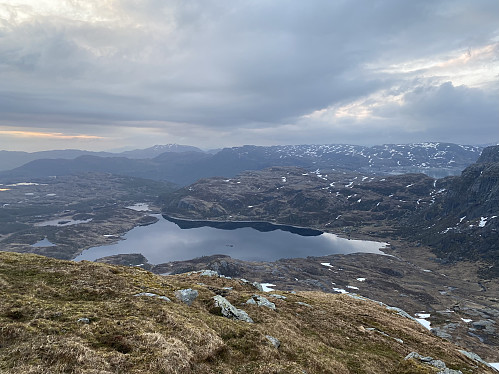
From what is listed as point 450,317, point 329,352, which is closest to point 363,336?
point 329,352

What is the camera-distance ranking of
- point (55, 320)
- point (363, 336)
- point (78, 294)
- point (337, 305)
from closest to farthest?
point (55, 320) < point (78, 294) < point (363, 336) < point (337, 305)

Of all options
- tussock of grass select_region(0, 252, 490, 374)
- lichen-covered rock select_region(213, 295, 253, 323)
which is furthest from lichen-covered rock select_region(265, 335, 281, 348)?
lichen-covered rock select_region(213, 295, 253, 323)

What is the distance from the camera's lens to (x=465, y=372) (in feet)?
89.0

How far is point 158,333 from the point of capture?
1888 centimetres

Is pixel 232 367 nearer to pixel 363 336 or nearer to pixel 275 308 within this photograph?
pixel 275 308

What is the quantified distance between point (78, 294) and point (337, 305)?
115 ft

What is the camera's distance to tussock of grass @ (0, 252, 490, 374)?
51.8 ft

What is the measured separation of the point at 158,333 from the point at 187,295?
11121 millimetres

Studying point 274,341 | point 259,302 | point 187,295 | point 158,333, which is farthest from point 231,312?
point 158,333

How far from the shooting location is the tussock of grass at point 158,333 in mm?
15781

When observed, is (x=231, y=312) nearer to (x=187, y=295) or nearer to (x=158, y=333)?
(x=187, y=295)

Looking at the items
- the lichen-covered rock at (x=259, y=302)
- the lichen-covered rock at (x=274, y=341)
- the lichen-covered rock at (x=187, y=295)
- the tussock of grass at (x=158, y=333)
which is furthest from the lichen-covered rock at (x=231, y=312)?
the lichen-covered rock at (x=274, y=341)

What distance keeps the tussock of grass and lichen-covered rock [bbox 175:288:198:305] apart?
75cm

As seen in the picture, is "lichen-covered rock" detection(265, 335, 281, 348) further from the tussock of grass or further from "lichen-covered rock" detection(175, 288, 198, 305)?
"lichen-covered rock" detection(175, 288, 198, 305)
